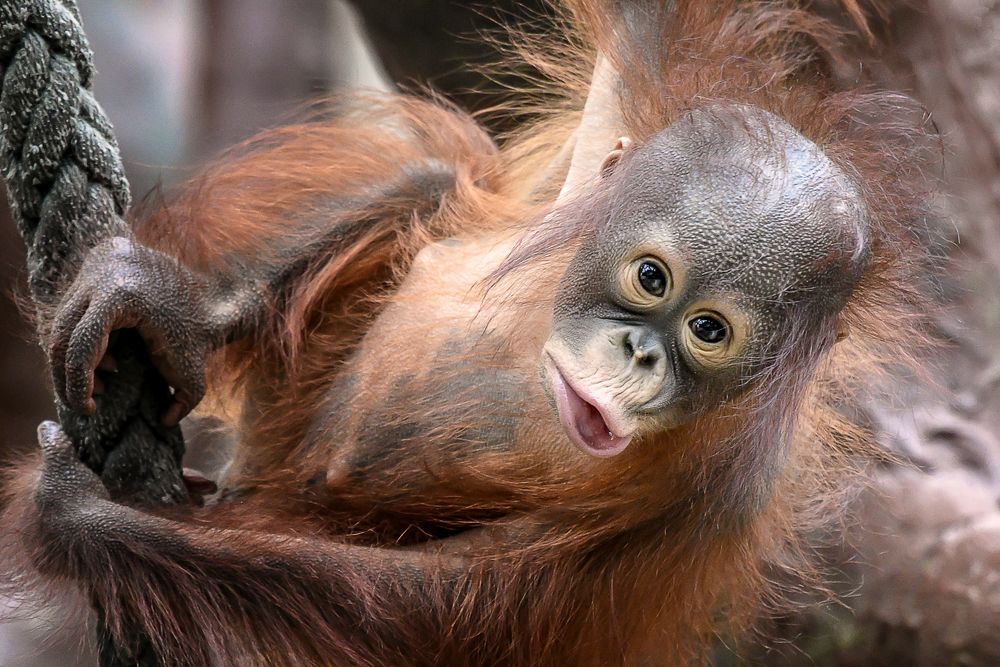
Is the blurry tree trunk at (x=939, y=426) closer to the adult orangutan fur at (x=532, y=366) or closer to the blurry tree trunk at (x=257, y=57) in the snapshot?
the adult orangutan fur at (x=532, y=366)

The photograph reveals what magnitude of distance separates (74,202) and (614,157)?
695 millimetres

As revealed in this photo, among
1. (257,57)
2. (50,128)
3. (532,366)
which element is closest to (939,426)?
(532,366)

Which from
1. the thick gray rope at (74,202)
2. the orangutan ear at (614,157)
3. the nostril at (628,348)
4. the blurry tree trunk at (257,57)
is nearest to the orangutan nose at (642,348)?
the nostril at (628,348)

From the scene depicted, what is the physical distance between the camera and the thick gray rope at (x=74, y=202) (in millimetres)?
1356

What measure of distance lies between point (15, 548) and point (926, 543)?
66.6 inches

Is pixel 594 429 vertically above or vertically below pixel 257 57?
above

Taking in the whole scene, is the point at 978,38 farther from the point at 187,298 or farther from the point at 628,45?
the point at 187,298

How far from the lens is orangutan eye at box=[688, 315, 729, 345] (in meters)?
1.31

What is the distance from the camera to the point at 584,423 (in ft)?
4.30

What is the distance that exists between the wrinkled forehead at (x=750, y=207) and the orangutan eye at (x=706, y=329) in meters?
0.04

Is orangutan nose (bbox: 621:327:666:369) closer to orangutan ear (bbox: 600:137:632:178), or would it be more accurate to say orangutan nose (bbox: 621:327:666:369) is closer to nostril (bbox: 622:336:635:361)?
nostril (bbox: 622:336:635:361)

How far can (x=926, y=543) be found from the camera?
89.5 inches

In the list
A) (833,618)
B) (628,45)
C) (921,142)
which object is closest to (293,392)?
(628,45)

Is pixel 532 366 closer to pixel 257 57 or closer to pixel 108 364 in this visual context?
pixel 108 364
